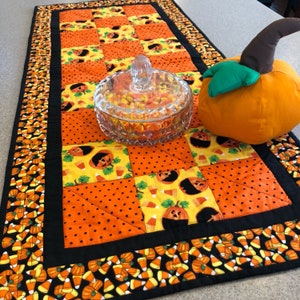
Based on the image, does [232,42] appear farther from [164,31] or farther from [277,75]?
[277,75]

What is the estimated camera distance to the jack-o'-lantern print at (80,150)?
2.41 ft

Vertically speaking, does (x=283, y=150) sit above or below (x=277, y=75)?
below

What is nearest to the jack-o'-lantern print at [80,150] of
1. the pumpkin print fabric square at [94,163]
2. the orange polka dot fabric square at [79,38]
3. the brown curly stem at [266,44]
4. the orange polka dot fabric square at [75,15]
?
the pumpkin print fabric square at [94,163]

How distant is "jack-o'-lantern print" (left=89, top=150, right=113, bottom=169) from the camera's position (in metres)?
0.70

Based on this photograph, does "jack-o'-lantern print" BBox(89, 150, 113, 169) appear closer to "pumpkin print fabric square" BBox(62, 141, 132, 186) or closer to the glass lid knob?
"pumpkin print fabric square" BBox(62, 141, 132, 186)

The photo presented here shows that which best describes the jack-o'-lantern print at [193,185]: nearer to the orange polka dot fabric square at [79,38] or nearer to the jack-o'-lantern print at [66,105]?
the jack-o'-lantern print at [66,105]

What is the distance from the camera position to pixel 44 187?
66 cm

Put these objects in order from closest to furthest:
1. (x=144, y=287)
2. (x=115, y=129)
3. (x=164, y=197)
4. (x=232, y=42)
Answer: (x=144, y=287) → (x=164, y=197) → (x=115, y=129) → (x=232, y=42)

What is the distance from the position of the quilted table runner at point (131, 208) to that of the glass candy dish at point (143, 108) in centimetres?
3

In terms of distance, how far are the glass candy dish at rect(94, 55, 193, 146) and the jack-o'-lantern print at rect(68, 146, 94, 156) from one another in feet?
0.19

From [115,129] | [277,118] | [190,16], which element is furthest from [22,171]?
[190,16]

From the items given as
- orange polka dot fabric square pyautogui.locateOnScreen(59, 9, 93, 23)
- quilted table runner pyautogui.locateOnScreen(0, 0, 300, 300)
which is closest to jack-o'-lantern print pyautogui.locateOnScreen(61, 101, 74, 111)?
quilted table runner pyautogui.locateOnScreen(0, 0, 300, 300)

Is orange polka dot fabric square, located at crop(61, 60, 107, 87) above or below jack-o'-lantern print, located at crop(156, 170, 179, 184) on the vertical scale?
above

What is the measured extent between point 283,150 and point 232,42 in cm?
59
